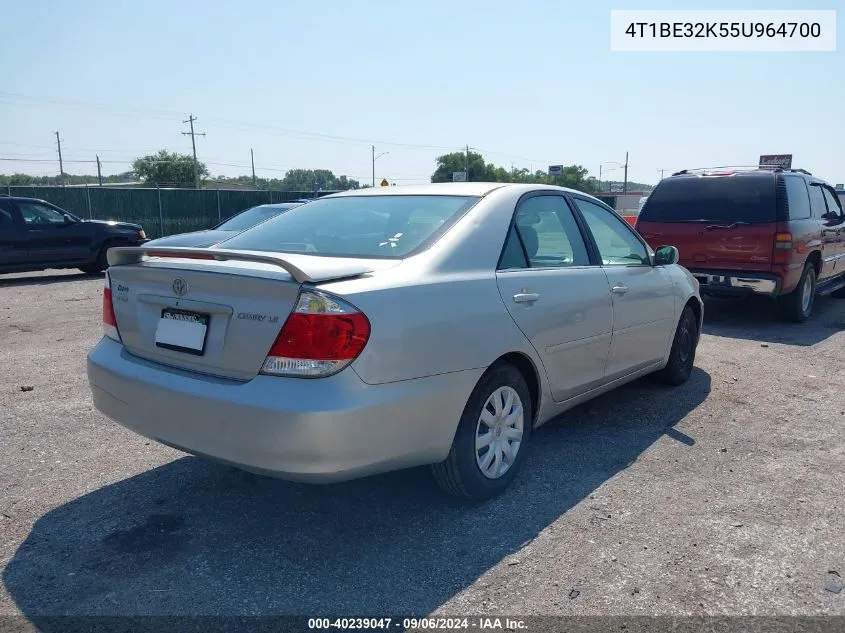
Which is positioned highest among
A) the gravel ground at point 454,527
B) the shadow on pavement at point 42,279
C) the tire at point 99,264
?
the tire at point 99,264

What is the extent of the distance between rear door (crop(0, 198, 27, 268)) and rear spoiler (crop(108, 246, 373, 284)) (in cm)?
1092

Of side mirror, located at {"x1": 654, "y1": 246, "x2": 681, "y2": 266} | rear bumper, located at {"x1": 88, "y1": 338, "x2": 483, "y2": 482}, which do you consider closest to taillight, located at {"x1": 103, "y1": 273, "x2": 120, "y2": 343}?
rear bumper, located at {"x1": 88, "y1": 338, "x2": 483, "y2": 482}

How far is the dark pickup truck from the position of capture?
12.8m

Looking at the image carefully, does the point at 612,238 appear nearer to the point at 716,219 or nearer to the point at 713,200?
the point at 716,219

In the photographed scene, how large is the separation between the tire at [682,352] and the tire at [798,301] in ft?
11.8

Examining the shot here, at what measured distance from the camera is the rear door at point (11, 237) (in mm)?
12648

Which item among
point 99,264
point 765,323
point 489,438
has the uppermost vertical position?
point 99,264

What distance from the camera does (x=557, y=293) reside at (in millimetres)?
3895

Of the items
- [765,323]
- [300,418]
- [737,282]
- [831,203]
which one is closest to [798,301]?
[765,323]

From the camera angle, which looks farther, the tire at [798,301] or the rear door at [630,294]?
the tire at [798,301]

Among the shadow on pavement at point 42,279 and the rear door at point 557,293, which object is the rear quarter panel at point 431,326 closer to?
the rear door at point 557,293

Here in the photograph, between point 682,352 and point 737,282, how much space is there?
3174 millimetres

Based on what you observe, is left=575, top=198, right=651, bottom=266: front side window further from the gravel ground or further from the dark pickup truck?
the dark pickup truck

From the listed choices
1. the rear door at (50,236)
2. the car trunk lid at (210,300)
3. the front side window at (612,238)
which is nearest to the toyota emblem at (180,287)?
the car trunk lid at (210,300)
